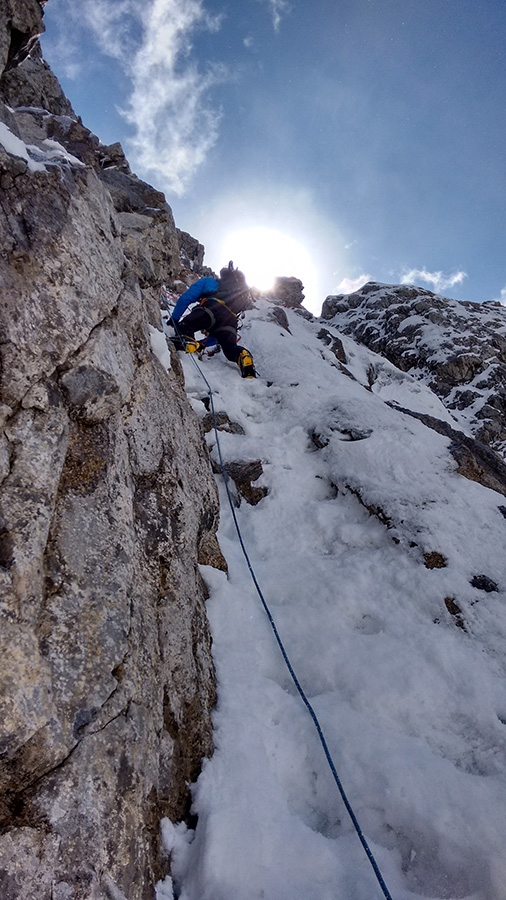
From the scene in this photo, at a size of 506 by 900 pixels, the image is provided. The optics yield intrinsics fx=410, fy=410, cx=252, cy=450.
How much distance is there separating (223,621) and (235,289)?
8.64 m

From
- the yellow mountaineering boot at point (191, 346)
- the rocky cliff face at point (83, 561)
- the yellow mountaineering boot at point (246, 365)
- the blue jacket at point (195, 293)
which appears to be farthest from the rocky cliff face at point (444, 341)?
the rocky cliff face at point (83, 561)

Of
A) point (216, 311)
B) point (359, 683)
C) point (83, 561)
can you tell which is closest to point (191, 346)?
point (216, 311)

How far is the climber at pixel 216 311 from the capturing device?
1055cm

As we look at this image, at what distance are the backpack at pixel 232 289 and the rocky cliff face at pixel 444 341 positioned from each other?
39.2 ft

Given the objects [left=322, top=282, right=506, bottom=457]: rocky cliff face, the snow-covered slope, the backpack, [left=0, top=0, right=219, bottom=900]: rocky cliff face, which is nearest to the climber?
the backpack

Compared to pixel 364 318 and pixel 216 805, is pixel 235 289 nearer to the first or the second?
pixel 216 805

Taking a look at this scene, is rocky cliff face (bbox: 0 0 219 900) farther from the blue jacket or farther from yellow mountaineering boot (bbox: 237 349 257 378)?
yellow mountaineering boot (bbox: 237 349 257 378)

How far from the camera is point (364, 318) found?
38.4 meters

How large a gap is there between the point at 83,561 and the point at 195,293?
30.6ft

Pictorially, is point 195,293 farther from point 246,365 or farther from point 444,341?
point 444,341

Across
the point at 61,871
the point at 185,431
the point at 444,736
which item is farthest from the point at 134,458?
the point at 444,736

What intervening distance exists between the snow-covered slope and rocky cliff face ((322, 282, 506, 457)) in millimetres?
15194

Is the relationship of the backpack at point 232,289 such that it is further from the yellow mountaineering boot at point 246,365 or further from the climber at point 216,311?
the yellow mountaineering boot at point 246,365

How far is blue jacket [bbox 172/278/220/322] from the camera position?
35.3ft
